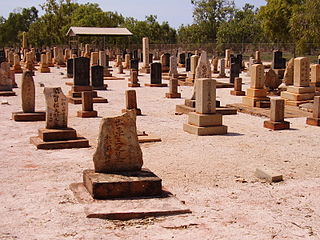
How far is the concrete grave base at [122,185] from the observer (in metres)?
6.99

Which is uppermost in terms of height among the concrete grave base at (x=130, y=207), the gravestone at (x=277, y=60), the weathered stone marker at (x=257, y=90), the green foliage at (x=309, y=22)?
the green foliage at (x=309, y=22)

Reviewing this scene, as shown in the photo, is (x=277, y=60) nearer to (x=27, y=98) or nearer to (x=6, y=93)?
(x=6, y=93)

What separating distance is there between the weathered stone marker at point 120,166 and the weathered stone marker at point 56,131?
348 centimetres

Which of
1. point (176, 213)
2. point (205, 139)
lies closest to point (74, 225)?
point (176, 213)

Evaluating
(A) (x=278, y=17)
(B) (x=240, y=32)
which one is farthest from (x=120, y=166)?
(B) (x=240, y=32)

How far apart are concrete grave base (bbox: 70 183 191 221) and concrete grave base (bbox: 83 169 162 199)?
0.31 feet

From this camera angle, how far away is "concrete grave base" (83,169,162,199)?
22.9 feet

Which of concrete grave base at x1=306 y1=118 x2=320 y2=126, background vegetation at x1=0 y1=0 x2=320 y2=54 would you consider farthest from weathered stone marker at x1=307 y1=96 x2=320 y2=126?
background vegetation at x1=0 y1=0 x2=320 y2=54

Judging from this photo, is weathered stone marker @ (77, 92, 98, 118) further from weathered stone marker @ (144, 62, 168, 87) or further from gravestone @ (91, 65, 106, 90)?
weathered stone marker @ (144, 62, 168, 87)

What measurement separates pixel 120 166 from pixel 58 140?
3.91m

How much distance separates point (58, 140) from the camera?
11.2 metres

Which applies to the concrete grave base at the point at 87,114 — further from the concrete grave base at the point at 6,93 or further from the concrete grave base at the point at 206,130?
the concrete grave base at the point at 6,93

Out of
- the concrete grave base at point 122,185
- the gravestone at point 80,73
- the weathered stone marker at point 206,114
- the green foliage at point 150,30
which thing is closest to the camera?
the concrete grave base at point 122,185

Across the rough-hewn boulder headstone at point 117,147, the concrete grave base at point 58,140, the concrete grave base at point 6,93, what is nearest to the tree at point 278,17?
the concrete grave base at point 6,93
